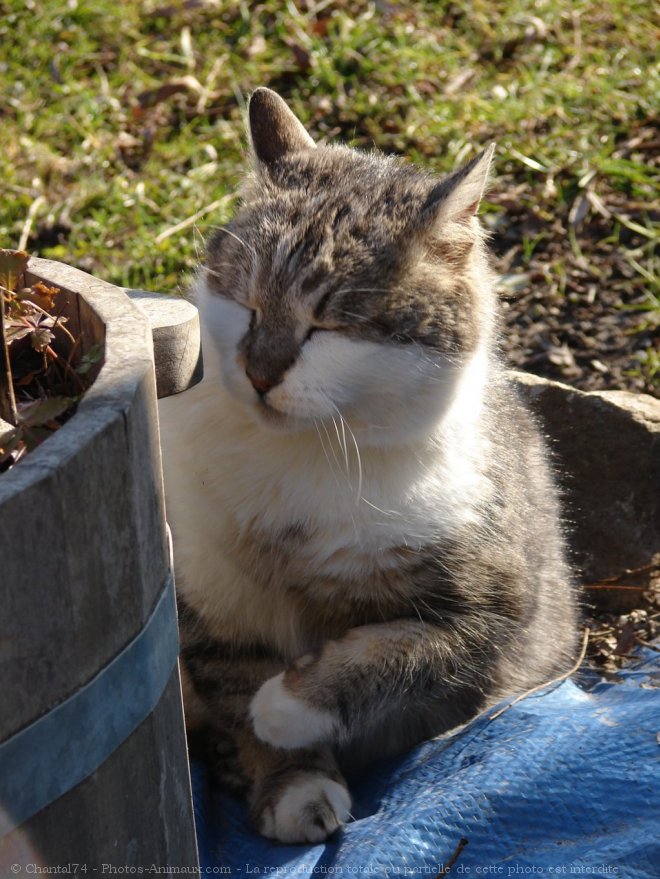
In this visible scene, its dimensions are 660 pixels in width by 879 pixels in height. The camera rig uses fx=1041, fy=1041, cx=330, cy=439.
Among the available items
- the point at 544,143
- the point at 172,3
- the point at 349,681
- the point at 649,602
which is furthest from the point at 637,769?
the point at 172,3

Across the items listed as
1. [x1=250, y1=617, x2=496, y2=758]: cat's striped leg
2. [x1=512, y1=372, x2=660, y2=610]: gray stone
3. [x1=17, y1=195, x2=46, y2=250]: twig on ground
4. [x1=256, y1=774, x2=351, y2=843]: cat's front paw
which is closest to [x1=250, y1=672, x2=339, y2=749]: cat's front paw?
[x1=250, y1=617, x2=496, y2=758]: cat's striped leg

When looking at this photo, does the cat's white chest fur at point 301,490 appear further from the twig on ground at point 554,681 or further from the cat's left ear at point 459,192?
the twig on ground at point 554,681

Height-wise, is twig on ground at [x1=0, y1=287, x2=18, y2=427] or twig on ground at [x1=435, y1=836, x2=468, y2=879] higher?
twig on ground at [x1=0, y1=287, x2=18, y2=427]

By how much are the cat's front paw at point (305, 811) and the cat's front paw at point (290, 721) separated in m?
0.13

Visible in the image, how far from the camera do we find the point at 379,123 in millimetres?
4781

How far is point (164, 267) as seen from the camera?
423cm

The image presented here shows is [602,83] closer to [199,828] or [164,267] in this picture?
[164,267]

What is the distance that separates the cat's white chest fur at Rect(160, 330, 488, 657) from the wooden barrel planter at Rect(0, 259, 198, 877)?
714 millimetres

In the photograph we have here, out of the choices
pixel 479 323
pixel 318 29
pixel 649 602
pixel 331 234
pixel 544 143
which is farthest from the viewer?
pixel 318 29

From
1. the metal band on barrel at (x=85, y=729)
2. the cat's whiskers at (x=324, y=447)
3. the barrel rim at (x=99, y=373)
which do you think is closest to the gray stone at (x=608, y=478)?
the cat's whiskers at (x=324, y=447)

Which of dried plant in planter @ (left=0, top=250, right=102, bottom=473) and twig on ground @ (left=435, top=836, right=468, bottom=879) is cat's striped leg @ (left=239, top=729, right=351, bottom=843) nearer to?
twig on ground @ (left=435, top=836, right=468, bottom=879)

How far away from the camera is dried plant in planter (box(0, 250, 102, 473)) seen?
152 centimetres

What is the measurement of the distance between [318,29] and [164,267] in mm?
1795

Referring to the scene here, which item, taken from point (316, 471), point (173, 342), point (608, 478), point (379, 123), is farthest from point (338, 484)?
point (379, 123)
